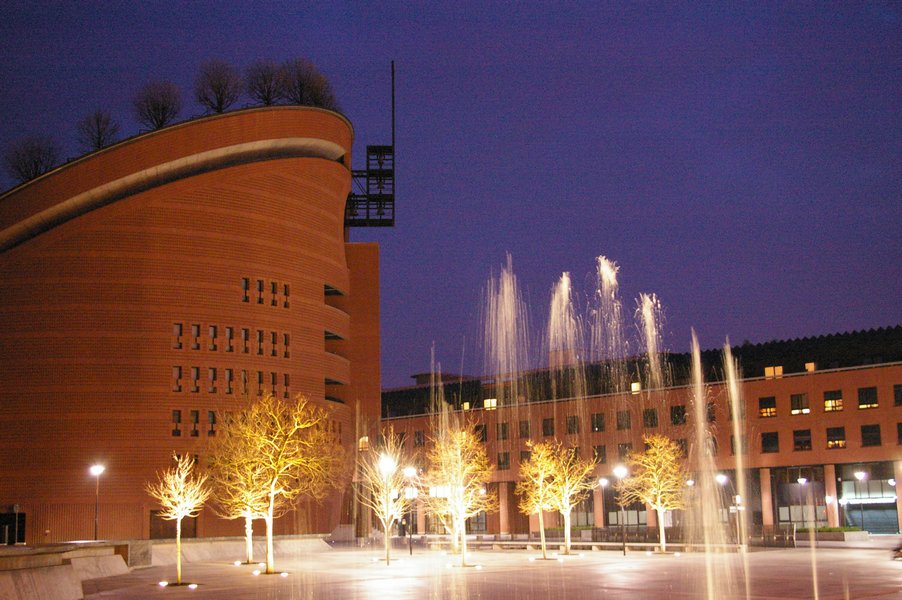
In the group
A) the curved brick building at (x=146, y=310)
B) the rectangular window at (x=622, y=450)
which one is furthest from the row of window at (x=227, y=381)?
the rectangular window at (x=622, y=450)

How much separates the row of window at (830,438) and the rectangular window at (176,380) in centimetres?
4346

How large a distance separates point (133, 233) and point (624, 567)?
40.3 m

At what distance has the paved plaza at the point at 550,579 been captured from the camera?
1059 inches

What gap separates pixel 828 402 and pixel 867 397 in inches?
117

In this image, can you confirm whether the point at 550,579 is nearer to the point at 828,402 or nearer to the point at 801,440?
the point at 801,440

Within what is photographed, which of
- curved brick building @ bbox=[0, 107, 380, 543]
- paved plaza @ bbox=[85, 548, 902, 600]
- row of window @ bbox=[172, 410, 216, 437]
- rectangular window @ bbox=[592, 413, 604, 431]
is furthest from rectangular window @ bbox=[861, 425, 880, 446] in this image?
row of window @ bbox=[172, 410, 216, 437]

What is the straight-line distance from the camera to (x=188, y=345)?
212 feet

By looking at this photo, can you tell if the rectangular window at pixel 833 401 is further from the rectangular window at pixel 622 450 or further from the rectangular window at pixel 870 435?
the rectangular window at pixel 622 450

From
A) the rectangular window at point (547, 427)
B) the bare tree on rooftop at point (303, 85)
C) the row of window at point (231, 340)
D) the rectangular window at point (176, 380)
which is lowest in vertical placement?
the rectangular window at point (547, 427)

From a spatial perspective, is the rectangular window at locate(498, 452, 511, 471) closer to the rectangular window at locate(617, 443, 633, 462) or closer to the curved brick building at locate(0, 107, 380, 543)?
the rectangular window at locate(617, 443, 633, 462)

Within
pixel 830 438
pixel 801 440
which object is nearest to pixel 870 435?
pixel 830 438

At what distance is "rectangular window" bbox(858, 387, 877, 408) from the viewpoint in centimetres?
7075

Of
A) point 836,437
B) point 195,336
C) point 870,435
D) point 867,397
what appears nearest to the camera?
point 195,336

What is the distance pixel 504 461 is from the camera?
301 ft
